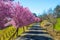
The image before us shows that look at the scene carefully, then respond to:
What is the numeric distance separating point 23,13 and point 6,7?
1900 centimetres

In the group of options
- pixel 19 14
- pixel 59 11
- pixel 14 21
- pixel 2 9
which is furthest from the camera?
pixel 59 11

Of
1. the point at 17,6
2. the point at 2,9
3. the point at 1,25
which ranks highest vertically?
the point at 17,6

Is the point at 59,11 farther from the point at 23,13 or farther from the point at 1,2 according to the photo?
the point at 1,2

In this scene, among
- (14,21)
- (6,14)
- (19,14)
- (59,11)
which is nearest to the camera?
(6,14)

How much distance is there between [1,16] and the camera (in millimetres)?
10398

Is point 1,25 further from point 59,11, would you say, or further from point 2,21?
point 59,11

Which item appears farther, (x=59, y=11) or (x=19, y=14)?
(x=59, y=11)

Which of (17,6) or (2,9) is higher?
(17,6)

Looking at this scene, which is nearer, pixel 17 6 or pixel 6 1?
pixel 6 1

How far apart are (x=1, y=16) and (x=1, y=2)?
26.8 inches

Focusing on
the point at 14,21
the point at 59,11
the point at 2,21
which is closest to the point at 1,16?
the point at 2,21

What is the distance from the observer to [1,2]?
10.3 m

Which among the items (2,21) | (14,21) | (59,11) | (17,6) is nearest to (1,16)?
(2,21)

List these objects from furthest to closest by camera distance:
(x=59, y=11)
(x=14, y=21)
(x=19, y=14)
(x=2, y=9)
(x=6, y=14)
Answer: (x=59, y=11), (x=19, y=14), (x=14, y=21), (x=6, y=14), (x=2, y=9)
